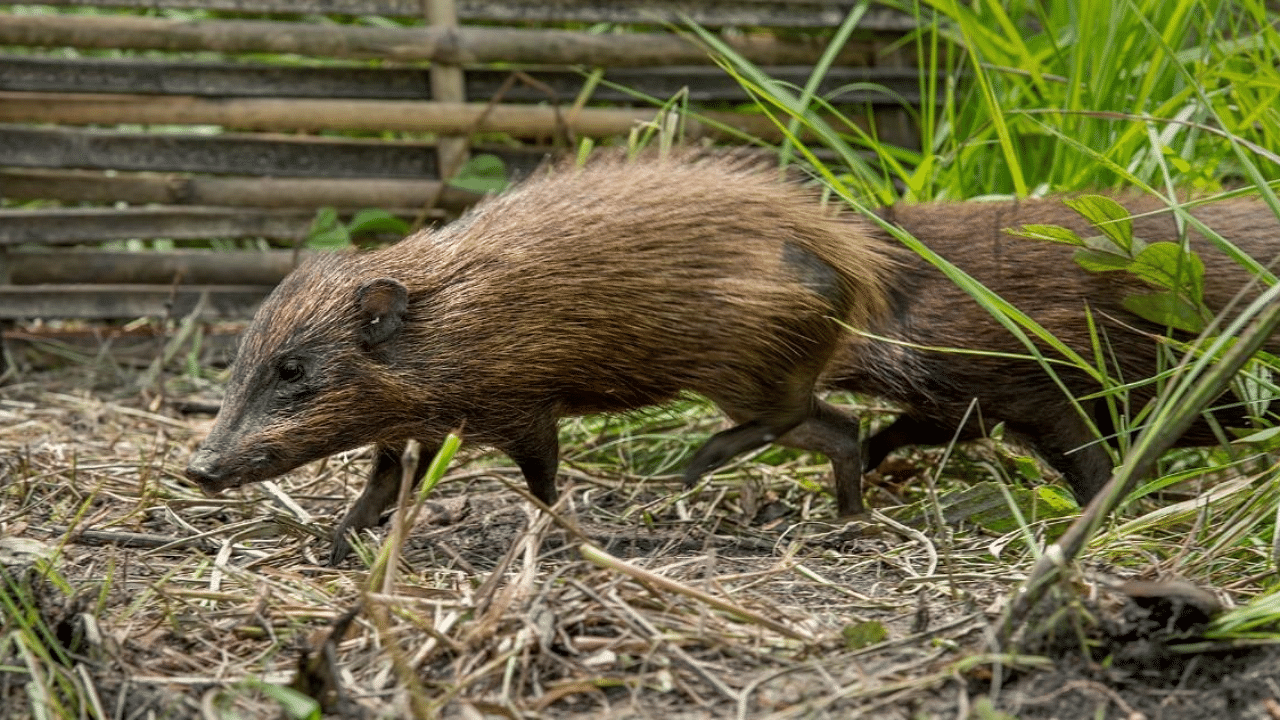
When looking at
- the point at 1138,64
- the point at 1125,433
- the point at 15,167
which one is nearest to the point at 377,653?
the point at 1125,433

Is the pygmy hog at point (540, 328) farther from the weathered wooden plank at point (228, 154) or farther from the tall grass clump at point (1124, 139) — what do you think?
the weathered wooden plank at point (228, 154)

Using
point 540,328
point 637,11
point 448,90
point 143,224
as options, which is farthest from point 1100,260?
point 143,224

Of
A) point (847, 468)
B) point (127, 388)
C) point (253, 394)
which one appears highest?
point (253, 394)

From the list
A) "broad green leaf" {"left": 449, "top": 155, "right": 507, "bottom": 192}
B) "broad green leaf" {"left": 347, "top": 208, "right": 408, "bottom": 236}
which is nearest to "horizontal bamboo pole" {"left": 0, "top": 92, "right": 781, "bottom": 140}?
"broad green leaf" {"left": 449, "top": 155, "right": 507, "bottom": 192}

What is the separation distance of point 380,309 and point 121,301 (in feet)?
9.24

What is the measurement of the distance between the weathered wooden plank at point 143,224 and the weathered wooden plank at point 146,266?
73 mm

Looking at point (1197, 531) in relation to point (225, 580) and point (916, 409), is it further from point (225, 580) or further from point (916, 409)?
point (225, 580)

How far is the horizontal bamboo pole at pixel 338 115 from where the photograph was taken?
5.93m

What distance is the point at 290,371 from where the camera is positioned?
3750mm

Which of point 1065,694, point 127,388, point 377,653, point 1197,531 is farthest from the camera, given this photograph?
point 127,388

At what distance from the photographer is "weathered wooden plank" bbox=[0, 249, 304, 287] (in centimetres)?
617

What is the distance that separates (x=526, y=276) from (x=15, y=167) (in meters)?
3.23

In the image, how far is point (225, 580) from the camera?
10.8 ft

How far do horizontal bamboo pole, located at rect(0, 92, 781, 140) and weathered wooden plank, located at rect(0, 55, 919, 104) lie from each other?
5 cm
